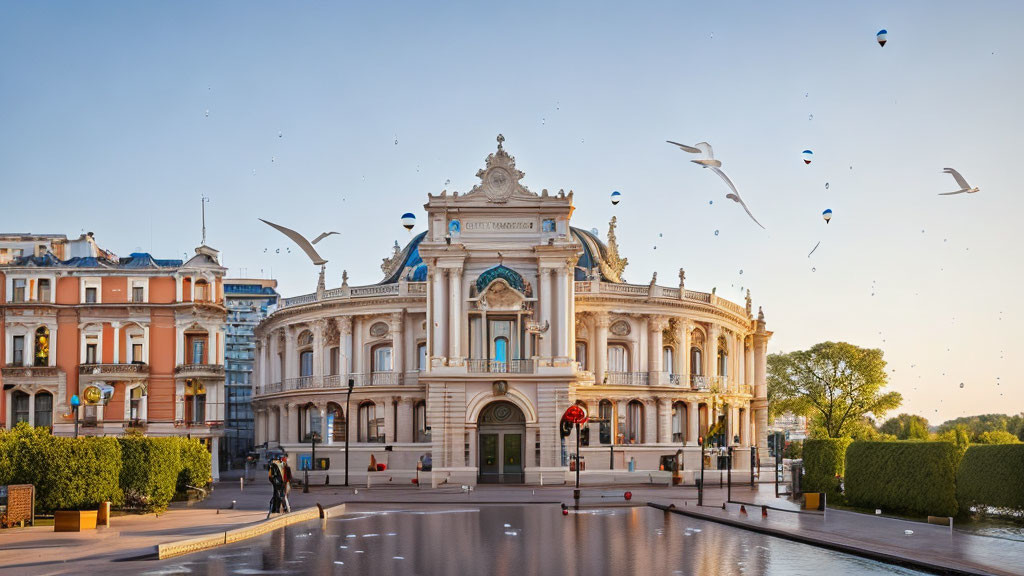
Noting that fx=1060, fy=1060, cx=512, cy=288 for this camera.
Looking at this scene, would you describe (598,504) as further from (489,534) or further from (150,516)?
(150,516)

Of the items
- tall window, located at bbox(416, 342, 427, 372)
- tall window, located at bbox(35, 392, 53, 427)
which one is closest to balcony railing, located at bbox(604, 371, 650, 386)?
tall window, located at bbox(416, 342, 427, 372)

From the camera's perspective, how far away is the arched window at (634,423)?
7506 centimetres

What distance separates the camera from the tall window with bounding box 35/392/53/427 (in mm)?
66500

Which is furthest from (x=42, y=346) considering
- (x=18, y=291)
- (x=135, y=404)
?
(x=135, y=404)

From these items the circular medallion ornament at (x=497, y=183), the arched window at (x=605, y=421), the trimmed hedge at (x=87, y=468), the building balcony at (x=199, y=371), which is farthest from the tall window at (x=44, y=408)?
the arched window at (x=605, y=421)

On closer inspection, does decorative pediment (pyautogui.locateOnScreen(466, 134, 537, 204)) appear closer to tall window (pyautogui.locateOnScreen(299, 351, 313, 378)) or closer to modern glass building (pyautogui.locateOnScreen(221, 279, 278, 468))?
tall window (pyautogui.locateOnScreen(299, 351, 313, 378))

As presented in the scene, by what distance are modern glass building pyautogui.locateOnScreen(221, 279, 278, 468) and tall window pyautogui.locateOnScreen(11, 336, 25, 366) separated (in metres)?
44.2

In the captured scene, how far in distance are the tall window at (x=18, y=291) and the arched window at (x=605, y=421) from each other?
38692 millimetres

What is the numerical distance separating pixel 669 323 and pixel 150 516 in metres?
48.5

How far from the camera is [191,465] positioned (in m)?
43.1

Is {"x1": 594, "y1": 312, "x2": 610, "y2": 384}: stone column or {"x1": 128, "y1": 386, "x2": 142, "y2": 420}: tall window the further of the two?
{"x1": 594, "y1": 312, "x2": 610, "y2": 384}: stone column

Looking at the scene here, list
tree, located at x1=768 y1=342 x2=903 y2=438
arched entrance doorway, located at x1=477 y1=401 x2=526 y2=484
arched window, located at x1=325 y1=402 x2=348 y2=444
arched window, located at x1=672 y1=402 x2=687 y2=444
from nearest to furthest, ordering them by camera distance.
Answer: arched entrance doorway, located at x1=477 y1=401 x2=526 y2=484
arched window, located at x1=672 y1=402 x2=687 y2=444
arched window, located at x1=325 y1=402 x2=348 y2=444
tree, located at x1=768 y1=342 x2=903 y2=438

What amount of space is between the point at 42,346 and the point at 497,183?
30.8m

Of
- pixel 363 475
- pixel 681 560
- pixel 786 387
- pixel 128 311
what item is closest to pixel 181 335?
pixel 128 311
